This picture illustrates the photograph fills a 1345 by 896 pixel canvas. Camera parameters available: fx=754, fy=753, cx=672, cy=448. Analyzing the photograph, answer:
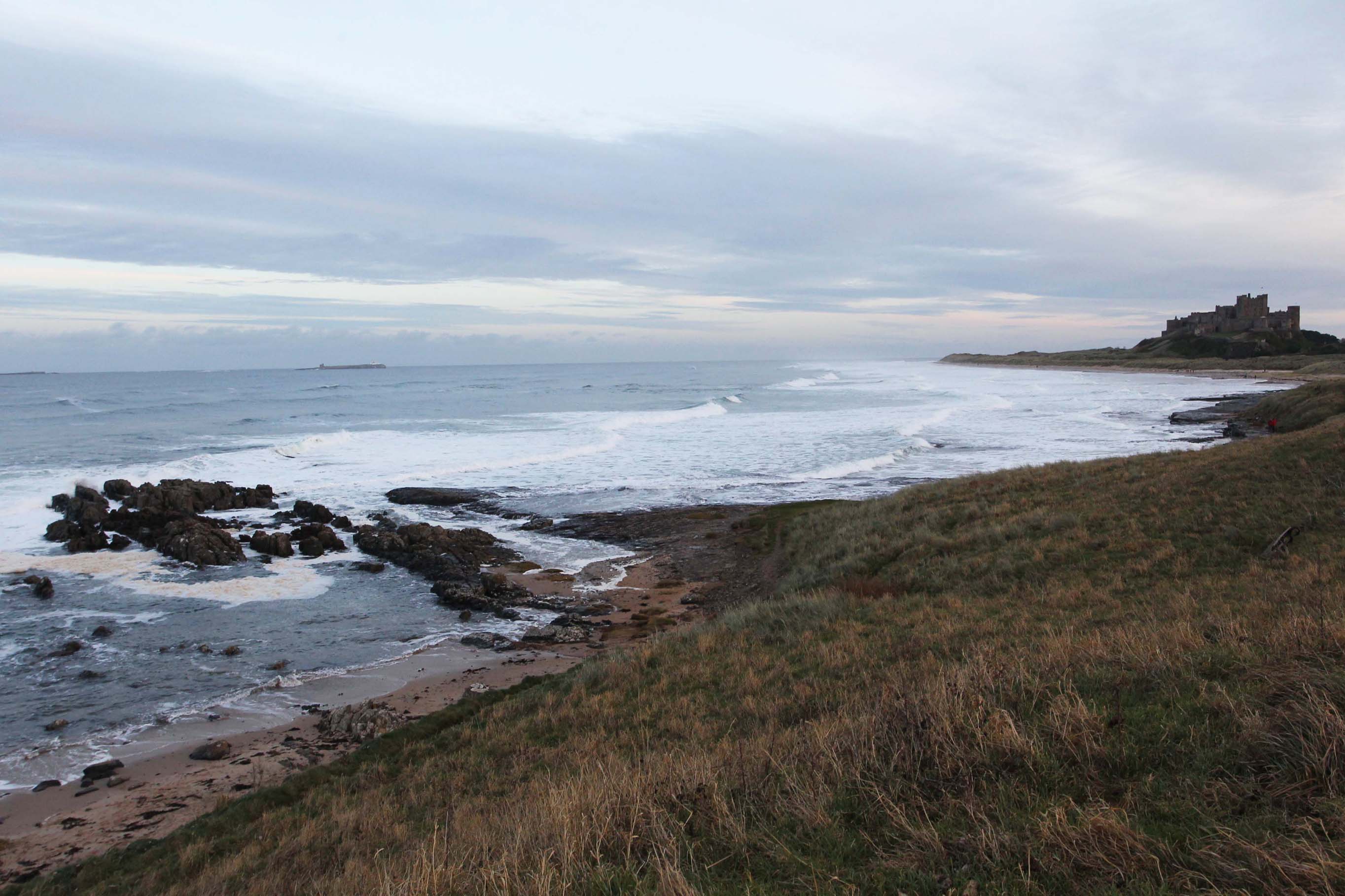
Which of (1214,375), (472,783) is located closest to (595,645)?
(472,783)

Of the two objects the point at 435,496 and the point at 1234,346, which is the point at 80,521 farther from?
the point at 1234,346

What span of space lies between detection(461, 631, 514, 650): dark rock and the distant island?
384 feet

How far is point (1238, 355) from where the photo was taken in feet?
420

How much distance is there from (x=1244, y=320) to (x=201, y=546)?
17842 centimetres

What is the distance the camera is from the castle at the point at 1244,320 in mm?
141625

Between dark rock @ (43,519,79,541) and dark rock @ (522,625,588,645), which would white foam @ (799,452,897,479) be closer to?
dark rock @ (522,625,588,645)

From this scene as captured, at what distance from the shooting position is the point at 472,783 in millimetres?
8125

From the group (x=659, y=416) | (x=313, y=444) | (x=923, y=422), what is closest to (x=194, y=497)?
(x=313, y=444)

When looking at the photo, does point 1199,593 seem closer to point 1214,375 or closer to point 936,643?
point 936,643

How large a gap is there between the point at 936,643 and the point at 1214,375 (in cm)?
12277

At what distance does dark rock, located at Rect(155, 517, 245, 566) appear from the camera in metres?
22.9

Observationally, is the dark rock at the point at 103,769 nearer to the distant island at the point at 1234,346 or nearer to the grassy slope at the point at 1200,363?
the grassy slope at the point at 1200,363

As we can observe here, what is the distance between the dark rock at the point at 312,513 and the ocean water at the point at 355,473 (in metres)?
1.08

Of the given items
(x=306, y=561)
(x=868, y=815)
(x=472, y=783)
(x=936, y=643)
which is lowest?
(x=306, y=561)
